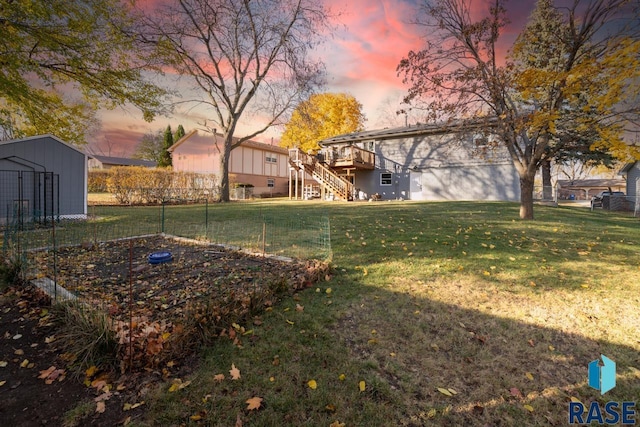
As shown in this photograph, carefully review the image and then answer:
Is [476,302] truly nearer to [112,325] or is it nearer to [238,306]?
[238,306]

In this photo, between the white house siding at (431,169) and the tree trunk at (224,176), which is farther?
the white house siding at (431,169)

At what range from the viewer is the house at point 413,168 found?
2122cm

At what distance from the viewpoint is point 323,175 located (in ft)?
75.5

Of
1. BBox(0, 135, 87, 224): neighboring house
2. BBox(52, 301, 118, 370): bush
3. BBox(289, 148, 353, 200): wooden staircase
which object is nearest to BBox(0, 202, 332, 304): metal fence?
BBox(0, 135, 87, 224): neighboring house

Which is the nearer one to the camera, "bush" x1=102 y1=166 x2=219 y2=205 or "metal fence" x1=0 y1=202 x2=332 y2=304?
"metal fence" x1=0 y1=202 x2=332 y2=304

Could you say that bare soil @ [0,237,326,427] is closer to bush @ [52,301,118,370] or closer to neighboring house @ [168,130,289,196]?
bush @ [52,301,118,370]

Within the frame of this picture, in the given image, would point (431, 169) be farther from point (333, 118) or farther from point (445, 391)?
point (445, 391)

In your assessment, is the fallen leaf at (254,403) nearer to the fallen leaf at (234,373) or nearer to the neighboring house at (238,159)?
the fallen leaf at (234,373)

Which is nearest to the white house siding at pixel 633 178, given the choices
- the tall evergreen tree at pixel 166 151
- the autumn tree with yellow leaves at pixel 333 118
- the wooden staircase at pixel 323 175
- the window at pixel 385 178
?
the window at pixel 385 178

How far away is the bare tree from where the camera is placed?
18.9m

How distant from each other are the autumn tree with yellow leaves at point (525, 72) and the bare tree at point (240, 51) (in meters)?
11.8

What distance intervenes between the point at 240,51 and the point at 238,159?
1237cm

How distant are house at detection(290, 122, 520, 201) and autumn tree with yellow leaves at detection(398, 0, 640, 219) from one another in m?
9.90

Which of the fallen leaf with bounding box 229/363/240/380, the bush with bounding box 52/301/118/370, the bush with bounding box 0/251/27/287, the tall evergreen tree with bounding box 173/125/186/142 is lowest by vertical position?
the fallen leaf with bounding box 229/363/240/380
